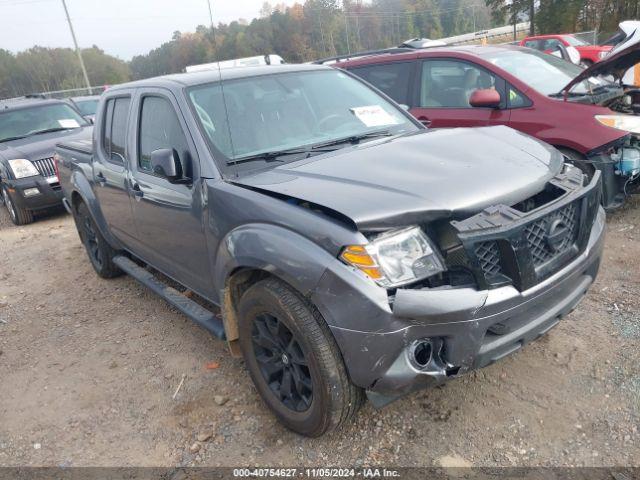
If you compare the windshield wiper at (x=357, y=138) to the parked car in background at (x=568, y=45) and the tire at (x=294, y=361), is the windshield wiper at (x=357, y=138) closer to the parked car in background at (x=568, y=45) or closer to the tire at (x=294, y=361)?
the tire at (x=294, y=361)

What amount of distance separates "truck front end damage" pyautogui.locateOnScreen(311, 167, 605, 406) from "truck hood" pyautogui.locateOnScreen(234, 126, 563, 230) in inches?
5.0

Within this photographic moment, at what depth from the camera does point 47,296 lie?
513 centimetres

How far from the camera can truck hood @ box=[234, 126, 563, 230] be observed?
86.7 inches

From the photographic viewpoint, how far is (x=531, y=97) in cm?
507

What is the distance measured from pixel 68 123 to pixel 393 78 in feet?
19.5

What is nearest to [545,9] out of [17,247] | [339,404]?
[17,247]

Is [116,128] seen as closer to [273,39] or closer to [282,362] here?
[282,362]

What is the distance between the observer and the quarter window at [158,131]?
10.3 feet

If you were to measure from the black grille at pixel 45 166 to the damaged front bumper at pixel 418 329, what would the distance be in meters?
7.18

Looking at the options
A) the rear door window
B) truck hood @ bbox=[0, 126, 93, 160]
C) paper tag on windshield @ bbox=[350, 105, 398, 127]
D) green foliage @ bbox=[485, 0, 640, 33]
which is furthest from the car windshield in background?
green foliage @ bbox=[485, 0, 640, 33]

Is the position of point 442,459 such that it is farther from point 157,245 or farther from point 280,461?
point 157,245

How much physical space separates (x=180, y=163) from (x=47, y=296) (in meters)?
3.04

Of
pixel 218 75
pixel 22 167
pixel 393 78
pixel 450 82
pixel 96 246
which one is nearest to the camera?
pixel 218 75

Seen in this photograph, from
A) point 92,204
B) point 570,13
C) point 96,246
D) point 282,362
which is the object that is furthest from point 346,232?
point 570,13
